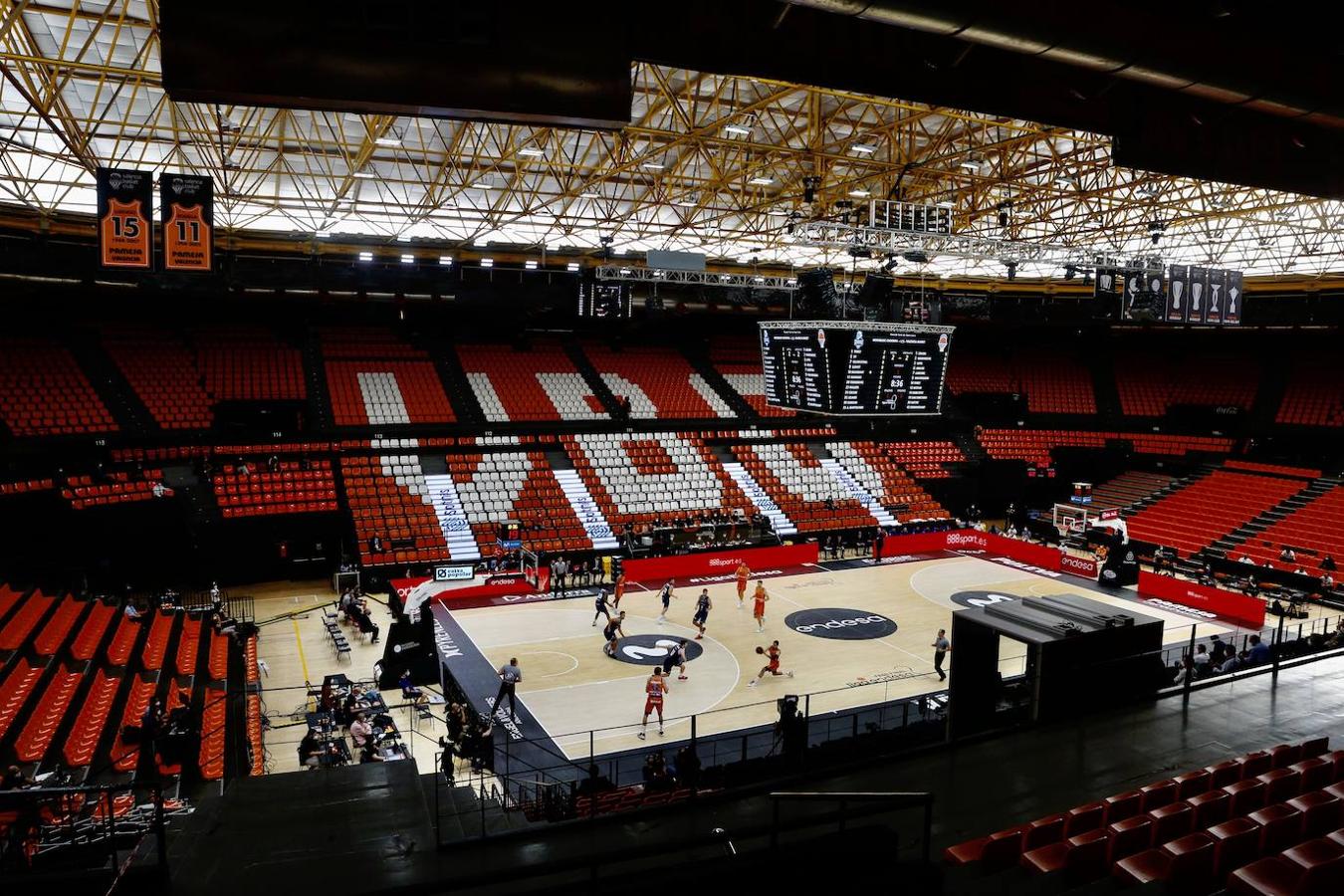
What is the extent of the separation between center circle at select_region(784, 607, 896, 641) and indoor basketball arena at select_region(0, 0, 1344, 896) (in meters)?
0.24

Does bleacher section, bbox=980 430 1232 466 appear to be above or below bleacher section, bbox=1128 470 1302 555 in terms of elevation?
above

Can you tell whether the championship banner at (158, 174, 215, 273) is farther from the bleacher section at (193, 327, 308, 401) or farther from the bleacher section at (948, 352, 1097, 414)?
the bleacher section at (948, 352, 1097, 414)

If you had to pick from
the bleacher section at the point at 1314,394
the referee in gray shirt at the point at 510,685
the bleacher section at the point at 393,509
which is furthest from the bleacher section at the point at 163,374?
the bleacher section at the point at 1314,394

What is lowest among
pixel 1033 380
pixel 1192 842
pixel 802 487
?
pixel 802 487

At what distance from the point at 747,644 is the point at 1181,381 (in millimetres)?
32802

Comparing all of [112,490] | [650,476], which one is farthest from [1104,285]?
[112,490]

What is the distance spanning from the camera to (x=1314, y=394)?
37.8 m

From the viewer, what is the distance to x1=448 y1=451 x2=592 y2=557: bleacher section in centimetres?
2862

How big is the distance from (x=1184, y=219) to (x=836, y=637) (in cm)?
1751

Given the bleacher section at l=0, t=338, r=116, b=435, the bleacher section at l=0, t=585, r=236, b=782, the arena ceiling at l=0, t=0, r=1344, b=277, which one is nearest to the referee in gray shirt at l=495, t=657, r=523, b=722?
the bleacher section at l=0, t=585, r=236, b=782

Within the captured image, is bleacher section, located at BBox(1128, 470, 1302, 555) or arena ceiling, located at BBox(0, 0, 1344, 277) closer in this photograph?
arena ceiling, located at BBox(0, 0, 1344, 277)

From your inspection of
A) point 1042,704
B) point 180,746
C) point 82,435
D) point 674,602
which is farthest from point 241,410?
point 1042,704

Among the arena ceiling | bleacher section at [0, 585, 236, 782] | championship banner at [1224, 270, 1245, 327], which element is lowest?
bleacher section at [0, 585, 236, 782]

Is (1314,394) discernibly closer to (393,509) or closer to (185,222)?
(393,509)
